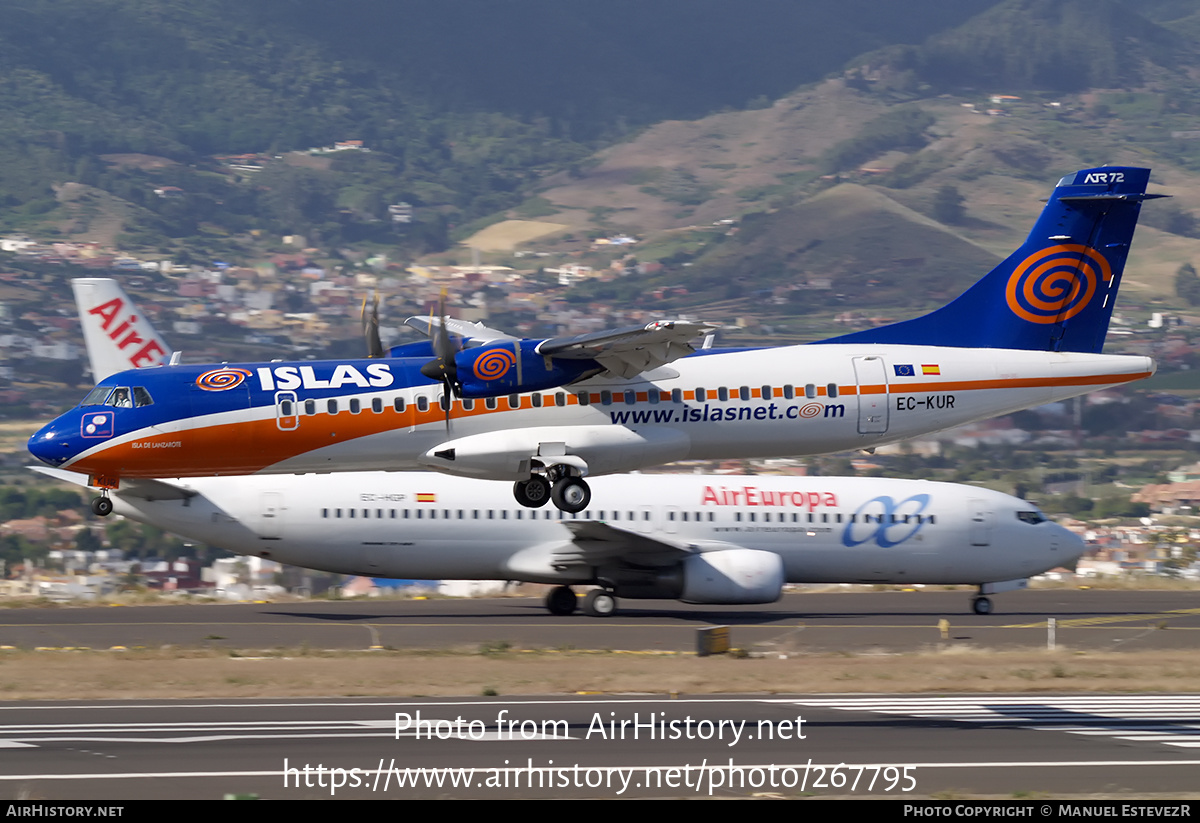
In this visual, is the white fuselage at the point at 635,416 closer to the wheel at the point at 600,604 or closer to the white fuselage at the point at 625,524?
the white fuselage at the point at 625,524

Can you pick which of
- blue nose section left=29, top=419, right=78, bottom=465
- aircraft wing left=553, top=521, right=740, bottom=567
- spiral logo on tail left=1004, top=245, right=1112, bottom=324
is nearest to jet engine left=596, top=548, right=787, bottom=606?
aircraft wing left=553, top=521, right=740, bottom=567

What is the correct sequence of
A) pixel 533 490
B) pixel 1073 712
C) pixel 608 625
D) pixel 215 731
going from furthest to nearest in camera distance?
pixel 608 625
pixel 533 490
pixel 1073 712
pixel 215 731

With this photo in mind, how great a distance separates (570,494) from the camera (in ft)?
100.0

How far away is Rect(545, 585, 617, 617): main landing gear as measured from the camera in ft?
152

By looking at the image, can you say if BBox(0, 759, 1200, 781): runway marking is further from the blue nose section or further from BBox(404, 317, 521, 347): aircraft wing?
BBox(404, 317, 521, 347): aircraft wing

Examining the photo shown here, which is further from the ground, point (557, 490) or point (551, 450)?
point (551, 450)

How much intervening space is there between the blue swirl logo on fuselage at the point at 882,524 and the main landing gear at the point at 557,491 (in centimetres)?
1851

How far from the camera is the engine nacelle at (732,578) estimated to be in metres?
45.2

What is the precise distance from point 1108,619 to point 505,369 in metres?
29.4

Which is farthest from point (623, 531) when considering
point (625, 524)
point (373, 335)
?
point (373, 335)

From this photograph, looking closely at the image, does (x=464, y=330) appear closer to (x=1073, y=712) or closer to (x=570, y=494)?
(x=570, y=494)

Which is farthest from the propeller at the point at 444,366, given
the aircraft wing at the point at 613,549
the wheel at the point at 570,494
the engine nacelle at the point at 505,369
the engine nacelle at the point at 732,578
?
the engine nacelle at the point at 732,578

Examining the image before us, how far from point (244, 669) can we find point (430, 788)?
16649mm
